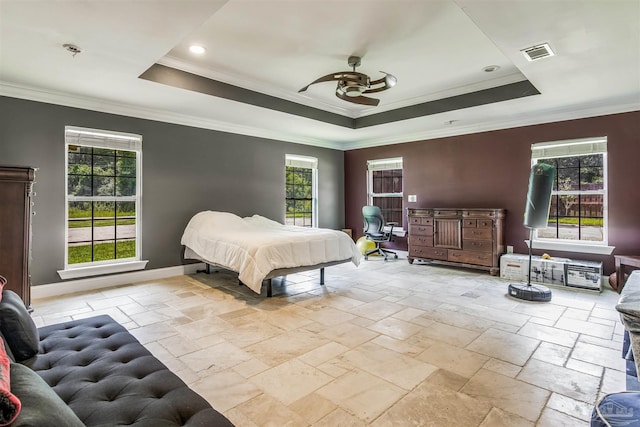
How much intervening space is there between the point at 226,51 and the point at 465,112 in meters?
3.53

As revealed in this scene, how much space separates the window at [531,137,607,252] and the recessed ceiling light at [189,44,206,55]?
16.4 ft

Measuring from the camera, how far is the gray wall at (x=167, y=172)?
13.5 feet

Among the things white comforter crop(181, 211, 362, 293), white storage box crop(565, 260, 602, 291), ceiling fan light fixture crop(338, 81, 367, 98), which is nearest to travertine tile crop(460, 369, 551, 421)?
white comforter crop(181, 211, 362, 293)

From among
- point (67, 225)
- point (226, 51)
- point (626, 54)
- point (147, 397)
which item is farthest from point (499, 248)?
point (67, 225)

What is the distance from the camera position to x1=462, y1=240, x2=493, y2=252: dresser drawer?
538 cm

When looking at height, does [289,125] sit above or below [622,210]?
above

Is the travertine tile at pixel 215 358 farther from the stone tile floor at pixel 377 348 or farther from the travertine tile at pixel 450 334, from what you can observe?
the travertine tile at pixel 450 334

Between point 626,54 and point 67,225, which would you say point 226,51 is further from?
point 626,54

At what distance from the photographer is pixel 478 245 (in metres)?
5.50

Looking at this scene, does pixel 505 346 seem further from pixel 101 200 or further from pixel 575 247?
pixel 101 200

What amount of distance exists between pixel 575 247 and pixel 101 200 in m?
6.89

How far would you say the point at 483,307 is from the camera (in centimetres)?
379

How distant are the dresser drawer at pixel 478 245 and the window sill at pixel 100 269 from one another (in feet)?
16.7

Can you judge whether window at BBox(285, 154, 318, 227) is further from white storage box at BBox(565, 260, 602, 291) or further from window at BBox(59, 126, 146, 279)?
white storage box at BBox(565, 260, 602, 291)
